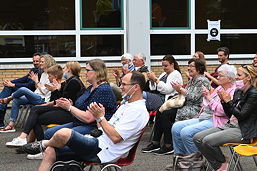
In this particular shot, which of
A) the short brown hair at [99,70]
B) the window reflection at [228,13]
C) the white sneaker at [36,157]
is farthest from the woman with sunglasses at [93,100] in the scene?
the window reflection at [228,13]

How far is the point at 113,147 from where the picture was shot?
19.7 ft

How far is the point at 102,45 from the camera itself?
1434cm

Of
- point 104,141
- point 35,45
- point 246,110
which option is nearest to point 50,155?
point 104,141

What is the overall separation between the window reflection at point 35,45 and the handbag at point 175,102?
5806 mm

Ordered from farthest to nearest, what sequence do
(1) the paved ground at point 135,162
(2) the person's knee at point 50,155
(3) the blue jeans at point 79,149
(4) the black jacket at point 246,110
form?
(1) the paved ground at point 135,162 → (4) the black jacket at point 246,110 → (2) the person's knee at point 50,155 → (3) the blue jeans at point 79,149

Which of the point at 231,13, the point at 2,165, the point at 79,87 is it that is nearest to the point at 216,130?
the point at 79,87

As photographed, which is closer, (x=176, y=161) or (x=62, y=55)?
(x=176, y=161)

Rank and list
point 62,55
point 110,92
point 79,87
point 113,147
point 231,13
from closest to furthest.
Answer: point 113,147
point 110,92
point 79,87
point 62,55
point 231,13

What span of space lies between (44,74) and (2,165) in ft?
9.12

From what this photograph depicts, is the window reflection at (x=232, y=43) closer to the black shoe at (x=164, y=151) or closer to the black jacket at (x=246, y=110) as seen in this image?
the black shoe at (x=164, y=151)

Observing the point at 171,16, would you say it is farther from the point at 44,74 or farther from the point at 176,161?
the point at 176,161

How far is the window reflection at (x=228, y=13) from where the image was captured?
14977 mm

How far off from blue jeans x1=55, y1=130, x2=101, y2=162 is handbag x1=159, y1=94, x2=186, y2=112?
2576mm

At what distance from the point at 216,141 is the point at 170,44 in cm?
806
